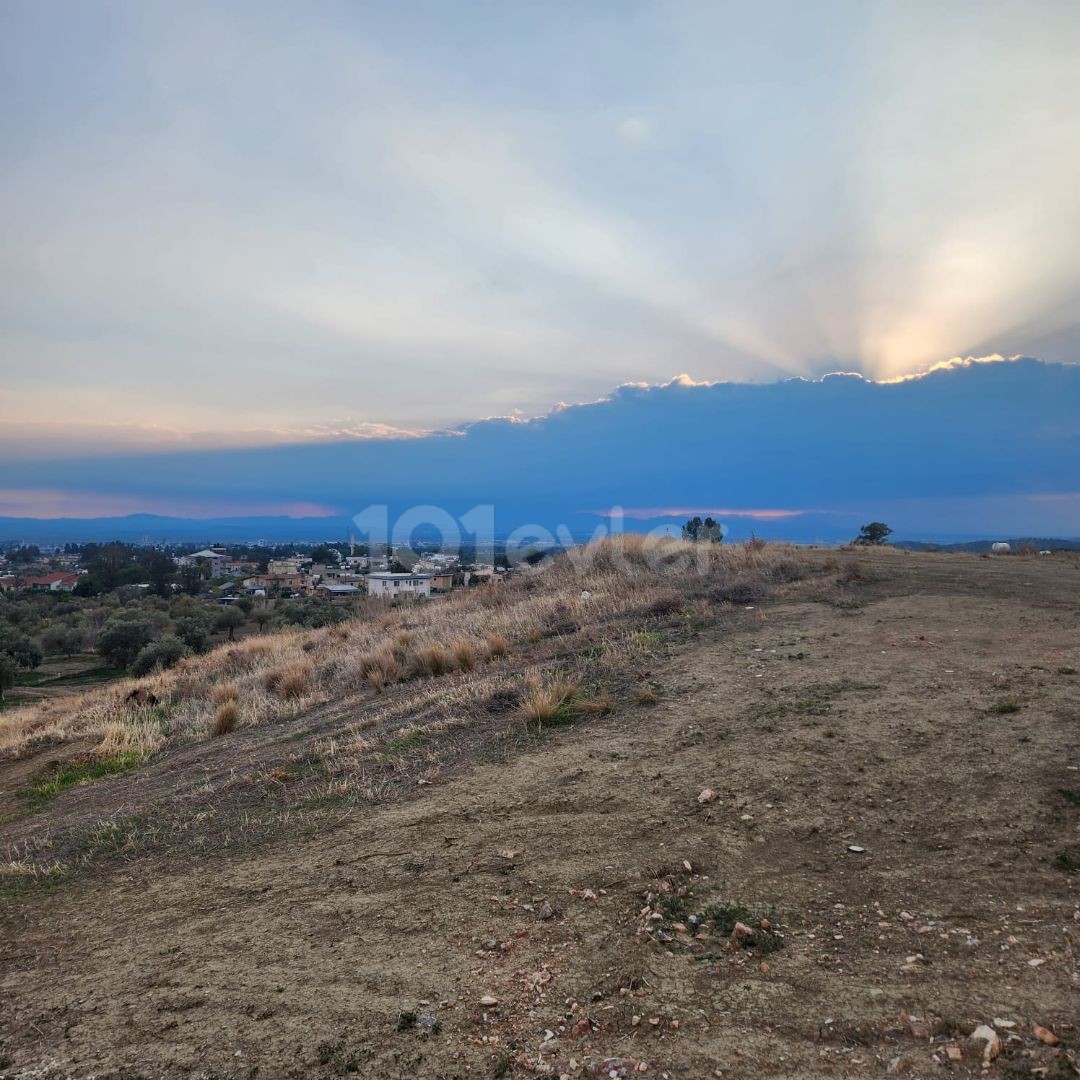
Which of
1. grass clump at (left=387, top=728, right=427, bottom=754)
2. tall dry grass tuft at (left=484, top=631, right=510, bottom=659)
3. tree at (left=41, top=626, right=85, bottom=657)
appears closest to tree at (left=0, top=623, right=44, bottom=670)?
tree at (left=41, top=626, right=85, bottom=657)

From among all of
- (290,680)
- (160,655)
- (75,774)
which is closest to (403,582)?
(160,655)

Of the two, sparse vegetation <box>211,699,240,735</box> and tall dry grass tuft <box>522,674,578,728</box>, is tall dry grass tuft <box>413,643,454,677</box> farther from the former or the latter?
tall dry grass tuft <box>522,674,578,728</box>

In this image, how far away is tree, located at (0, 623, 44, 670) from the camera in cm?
2867

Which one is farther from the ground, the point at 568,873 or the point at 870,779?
the point at 870,779

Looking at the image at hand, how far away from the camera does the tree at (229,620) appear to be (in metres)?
35.8

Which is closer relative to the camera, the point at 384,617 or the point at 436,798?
the point at 436,798

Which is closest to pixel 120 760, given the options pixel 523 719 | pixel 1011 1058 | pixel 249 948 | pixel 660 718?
pixel 523 719

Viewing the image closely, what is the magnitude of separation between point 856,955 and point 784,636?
6410 millimetres

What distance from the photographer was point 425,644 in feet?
37.0

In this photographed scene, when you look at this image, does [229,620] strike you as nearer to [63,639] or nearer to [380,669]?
[63,639]

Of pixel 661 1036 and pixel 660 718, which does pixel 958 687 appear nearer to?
pixel 660 718

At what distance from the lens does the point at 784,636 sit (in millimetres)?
8891

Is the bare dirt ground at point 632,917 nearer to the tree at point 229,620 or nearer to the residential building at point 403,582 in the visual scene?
the residential building at point 403,582

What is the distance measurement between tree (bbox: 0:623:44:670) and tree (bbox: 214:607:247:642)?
25.8 feet
